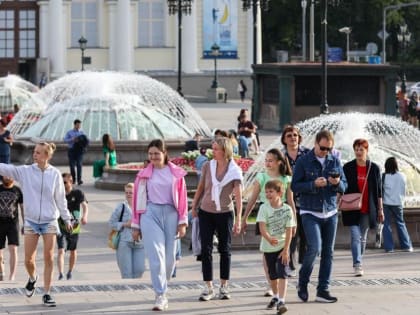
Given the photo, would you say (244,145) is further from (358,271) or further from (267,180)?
(267,180)

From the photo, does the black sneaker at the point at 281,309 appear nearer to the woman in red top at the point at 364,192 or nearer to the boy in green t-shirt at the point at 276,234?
the boy in green t-shirt at the point at 276,234

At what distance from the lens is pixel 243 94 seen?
256 feet

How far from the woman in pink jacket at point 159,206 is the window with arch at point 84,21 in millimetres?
68470

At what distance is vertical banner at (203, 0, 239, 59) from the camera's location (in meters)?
81.5

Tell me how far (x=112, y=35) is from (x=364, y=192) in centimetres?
6616

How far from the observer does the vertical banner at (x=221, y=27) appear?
81500 millimetres

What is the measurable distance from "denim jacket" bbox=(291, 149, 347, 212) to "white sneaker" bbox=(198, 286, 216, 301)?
1.13 metres

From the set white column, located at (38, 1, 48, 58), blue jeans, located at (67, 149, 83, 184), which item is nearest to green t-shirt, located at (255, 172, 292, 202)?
blue jeans, located at (67, 149, 83, 184)

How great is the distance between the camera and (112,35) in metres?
80.5

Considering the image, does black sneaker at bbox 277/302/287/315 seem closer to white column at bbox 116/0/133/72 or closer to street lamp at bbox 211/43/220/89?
street lamp at bbox 211/43/220/89

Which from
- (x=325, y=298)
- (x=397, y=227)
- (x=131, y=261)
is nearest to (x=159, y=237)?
(x=325, y=298)

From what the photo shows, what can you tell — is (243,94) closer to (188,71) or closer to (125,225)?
(188,71)

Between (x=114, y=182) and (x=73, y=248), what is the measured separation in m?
12.2

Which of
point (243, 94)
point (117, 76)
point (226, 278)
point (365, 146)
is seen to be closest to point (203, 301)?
point (226, 278)
